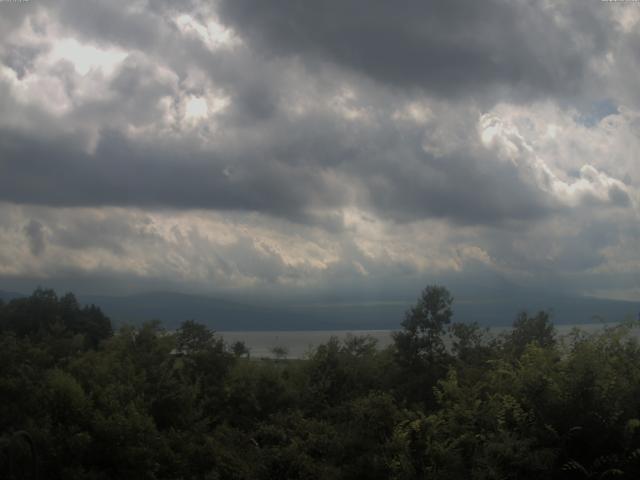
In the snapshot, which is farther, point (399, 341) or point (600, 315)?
point (399, 341)

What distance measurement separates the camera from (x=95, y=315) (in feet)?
215

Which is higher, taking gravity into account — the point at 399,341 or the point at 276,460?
the point at 399,341

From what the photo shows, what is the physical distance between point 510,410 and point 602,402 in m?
2.27

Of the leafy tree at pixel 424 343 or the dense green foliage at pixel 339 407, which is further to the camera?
the leafy tree at pixel 424 343

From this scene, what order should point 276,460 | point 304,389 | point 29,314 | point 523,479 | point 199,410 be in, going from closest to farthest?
point 523,479, point 276,460, point 199,410, point 304,389, point 29,314

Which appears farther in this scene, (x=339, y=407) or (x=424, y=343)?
(x=424, y=343)

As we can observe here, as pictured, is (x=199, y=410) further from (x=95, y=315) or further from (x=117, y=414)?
(x=95, y=315)

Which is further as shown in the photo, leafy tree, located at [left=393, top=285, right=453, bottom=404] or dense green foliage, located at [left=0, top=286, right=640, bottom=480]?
leafy tree, located at [left=393, top=285, right=453, bottom=404]

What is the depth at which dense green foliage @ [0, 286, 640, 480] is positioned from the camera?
12.7 metres

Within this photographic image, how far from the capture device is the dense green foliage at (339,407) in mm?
12742

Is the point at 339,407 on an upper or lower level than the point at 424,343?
lower

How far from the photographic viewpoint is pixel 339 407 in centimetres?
2466

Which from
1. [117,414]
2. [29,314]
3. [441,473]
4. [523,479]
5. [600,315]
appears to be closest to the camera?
[523,479]

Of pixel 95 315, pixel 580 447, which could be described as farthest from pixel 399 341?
pixel 95 315
